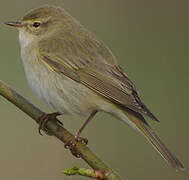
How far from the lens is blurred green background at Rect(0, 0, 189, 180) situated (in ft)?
19.6

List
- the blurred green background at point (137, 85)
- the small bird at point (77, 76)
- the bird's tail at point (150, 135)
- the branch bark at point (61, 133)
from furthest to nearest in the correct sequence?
1. the blurred green background at point (137, 85)
2. the small bird at point (77, 76)
3. the bird's tail at point (150, 135)
4. the branch bark at point (61, 133)

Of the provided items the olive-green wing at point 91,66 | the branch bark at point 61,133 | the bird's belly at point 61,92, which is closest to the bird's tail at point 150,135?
the olive-green wing at point 91,66

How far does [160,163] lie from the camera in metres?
6.12

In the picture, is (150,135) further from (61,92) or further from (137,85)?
(137,85)

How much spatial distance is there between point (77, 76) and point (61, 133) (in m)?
0.89

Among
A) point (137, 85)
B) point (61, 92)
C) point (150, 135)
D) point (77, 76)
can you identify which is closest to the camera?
point (150, 135)

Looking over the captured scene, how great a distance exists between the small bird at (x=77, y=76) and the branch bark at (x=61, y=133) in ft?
0.62

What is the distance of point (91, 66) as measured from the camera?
4.50 metres

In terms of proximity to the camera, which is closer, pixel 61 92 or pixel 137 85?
pixel 61 92

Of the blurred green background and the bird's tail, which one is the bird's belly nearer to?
the bird's tail

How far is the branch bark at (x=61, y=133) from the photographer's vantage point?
114 inches

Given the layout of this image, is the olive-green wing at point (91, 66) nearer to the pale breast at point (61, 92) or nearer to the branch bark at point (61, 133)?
the pale breast at point (61, 92)

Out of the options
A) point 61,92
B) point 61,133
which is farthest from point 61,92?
point 61,133

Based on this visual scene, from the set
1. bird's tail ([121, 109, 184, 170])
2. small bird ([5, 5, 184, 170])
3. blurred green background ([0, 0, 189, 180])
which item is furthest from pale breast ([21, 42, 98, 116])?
blurred green background ([0, 0, 189, 180])
